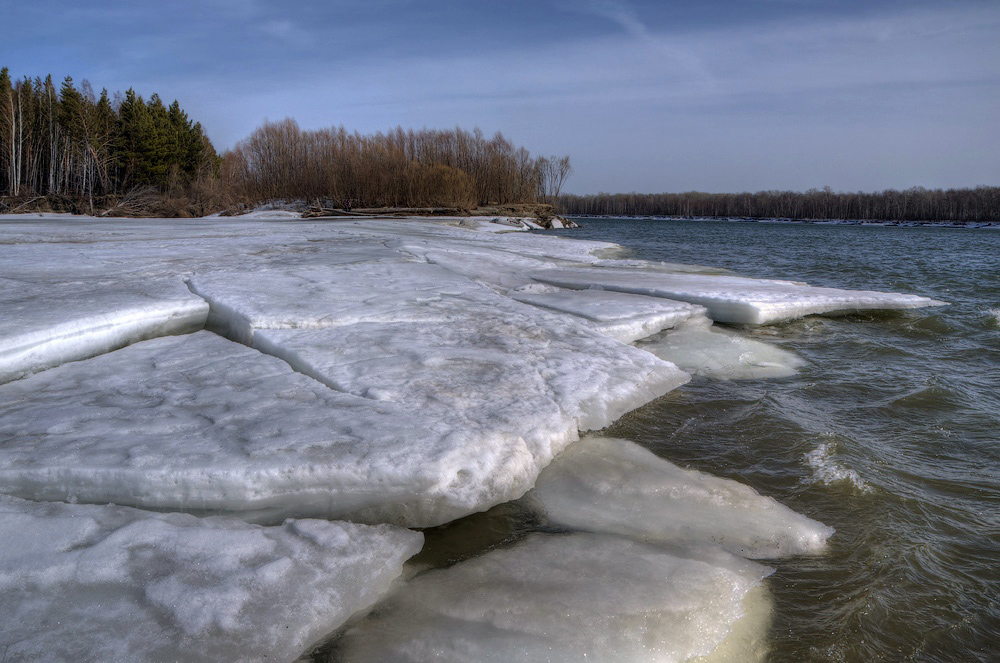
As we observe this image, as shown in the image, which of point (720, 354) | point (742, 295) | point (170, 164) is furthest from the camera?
point (170, 164)

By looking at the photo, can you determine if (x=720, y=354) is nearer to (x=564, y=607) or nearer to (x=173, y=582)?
(x=564, y=607)

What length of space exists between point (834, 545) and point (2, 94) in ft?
118

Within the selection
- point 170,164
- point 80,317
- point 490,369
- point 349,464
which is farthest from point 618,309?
point 170,164

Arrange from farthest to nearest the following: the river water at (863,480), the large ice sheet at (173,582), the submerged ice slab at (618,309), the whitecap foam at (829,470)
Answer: the submerged ice slab at (618,309)
the whitecap foam at (829,470)
the river water at (863,480)
the large ice sheet at (173,582)

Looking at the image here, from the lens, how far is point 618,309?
14.8 ft

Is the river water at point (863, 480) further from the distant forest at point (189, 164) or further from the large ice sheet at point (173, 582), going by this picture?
the distant forest at point (189, 164)

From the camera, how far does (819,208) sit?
5053 centimetres

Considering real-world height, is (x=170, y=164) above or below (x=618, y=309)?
above

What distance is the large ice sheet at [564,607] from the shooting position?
1373mm

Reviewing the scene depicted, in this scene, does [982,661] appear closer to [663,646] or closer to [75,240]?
[663,646]

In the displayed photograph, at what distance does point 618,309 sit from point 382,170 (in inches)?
1042

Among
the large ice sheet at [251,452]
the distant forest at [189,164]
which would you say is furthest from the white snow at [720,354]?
the distant forest at [189,164]

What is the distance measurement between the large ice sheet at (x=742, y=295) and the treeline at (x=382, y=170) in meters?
23.9

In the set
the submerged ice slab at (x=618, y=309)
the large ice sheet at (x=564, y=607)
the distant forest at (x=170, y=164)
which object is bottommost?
the large ice sheet at (x=564, y=607)
